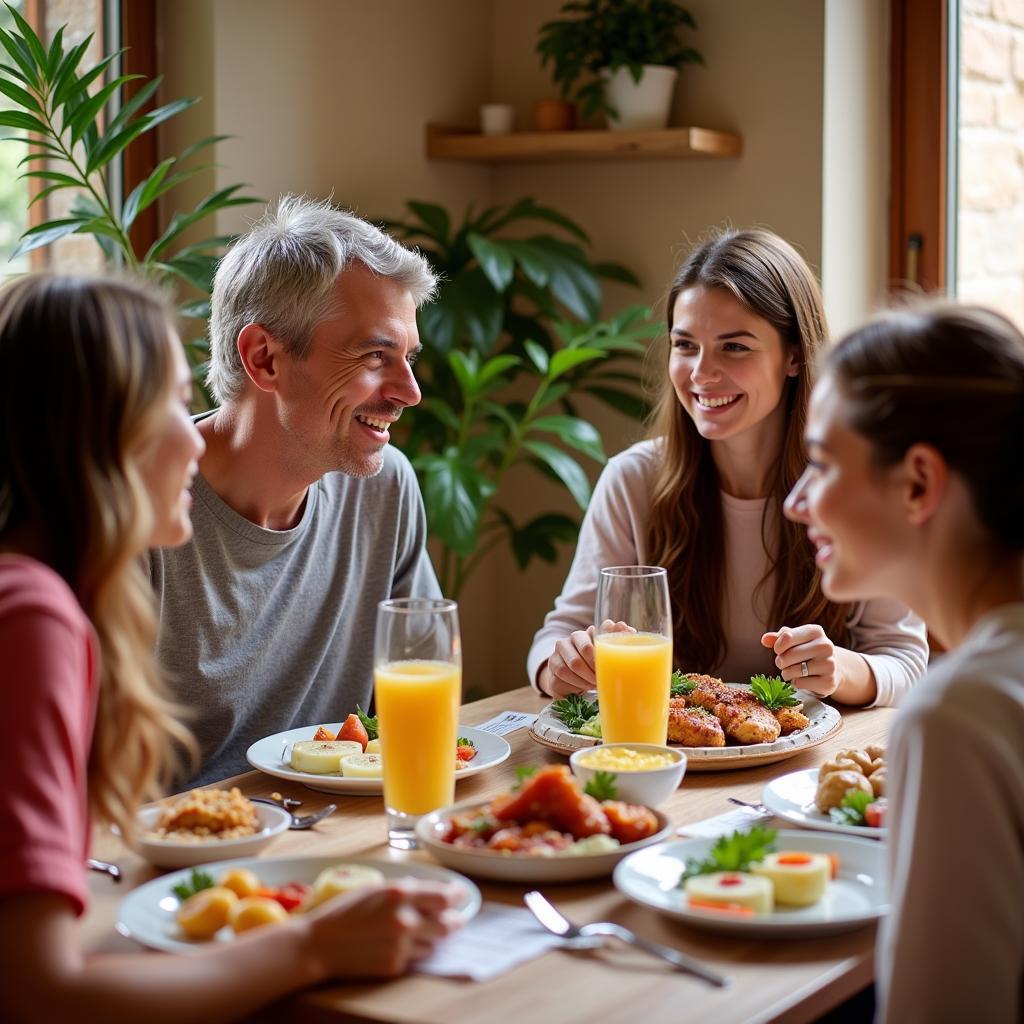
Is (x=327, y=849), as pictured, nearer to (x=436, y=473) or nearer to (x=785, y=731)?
(x=785, y=731)

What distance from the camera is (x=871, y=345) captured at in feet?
4.25

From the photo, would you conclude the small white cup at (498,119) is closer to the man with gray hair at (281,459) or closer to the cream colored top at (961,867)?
the man with gray hair at (281,459)

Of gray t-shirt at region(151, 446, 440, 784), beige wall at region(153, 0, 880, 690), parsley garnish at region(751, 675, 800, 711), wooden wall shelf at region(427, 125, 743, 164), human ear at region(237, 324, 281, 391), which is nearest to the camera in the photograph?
parsley garnish at region(751, 675, 800, 711)

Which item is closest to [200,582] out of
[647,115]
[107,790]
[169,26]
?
[107,790]

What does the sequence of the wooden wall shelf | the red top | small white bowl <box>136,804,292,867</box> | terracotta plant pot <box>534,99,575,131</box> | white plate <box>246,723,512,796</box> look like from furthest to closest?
terracotta plant pot <box>534,99,575,131</box> → the wooden wall shelf → white plate <box>246,723,512,796</box> → small white bowl <box>136,804,292,867</box> → the red top

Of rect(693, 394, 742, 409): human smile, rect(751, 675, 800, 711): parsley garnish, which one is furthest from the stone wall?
rect(751, 675, 800, 711): parsley garnish

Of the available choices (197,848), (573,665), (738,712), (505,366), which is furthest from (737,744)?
(505,366)

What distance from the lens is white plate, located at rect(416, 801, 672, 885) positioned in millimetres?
1365

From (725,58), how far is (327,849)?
283 cm

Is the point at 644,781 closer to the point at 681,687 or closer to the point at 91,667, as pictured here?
the point at 681,687

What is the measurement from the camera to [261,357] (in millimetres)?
2254

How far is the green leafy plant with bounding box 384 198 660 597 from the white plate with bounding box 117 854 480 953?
1.91m

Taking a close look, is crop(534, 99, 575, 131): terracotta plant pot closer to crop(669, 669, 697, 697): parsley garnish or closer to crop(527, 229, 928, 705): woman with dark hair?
crop(527, 229, 928, 705): woman with dark hair

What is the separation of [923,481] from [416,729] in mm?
616
